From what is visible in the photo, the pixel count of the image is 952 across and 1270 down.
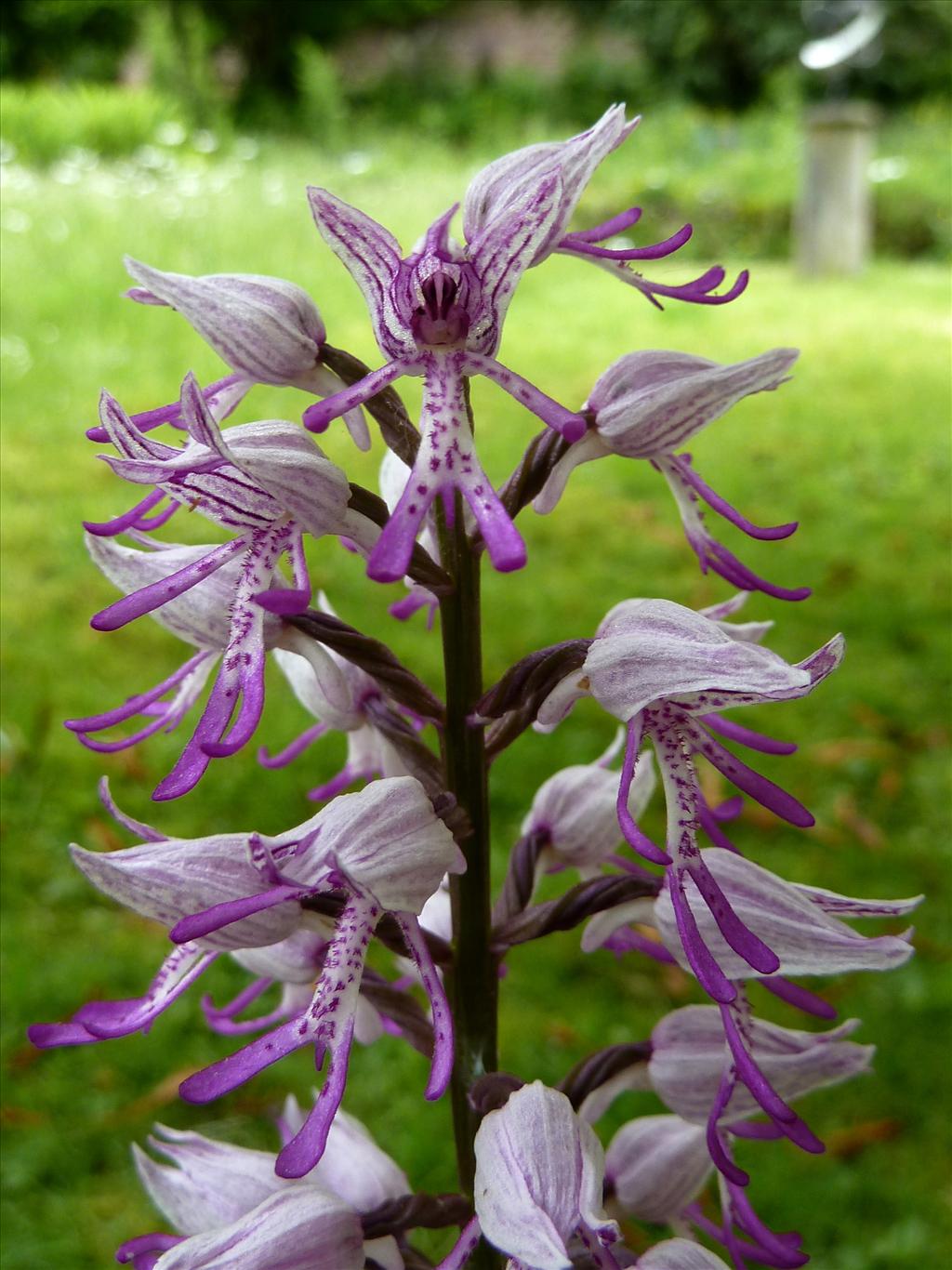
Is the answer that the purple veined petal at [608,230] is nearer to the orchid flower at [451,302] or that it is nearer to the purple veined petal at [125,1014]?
the orchid flower at [451,302]

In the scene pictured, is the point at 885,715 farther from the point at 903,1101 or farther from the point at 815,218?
the point at 815,218

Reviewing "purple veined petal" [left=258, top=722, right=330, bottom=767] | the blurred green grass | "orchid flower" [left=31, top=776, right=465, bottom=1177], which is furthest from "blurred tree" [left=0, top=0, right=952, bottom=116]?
"orchid flower" [left=31, top=776, right=465, bottom=1177]

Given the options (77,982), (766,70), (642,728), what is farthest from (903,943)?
(766,70)

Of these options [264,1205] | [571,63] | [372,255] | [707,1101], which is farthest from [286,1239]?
[571,63]

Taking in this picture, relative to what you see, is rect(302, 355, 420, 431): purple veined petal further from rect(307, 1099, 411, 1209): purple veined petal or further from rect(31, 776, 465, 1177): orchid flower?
rect(307, 1099, 411, 1209): purple veined petal

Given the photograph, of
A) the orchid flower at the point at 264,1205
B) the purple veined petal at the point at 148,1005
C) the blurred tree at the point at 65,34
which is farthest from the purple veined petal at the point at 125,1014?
the blurred tree at the point at 65,34

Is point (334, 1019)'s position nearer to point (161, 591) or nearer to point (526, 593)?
point (161, 591)
